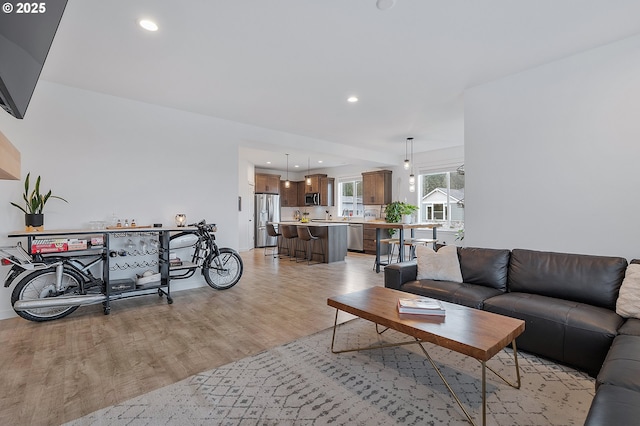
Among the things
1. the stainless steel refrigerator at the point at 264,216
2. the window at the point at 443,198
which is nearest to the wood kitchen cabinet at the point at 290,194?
the stainless steel refrigerator at the point at 264,216

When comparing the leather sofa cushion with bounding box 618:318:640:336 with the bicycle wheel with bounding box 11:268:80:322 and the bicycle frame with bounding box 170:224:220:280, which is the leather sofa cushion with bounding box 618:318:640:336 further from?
the bicycle wheel with bounding box 11:268:80:322

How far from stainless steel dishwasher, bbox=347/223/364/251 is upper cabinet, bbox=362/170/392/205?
78cm

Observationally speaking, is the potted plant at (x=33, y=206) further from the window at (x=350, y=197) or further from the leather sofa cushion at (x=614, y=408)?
the window at (x=350, y=197)

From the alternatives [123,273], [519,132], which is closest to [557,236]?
[519,132]

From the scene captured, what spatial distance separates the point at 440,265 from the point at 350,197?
6.77 metres

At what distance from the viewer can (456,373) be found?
2244 mm

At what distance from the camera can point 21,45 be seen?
0.68 m

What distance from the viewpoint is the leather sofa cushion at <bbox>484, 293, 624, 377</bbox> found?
2133mm

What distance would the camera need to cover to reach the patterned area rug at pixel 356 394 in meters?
1.78

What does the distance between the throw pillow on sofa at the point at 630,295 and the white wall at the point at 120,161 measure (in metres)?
4.69

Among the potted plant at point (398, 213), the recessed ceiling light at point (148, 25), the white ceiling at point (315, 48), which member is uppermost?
the white ceiling at point (315, 48)

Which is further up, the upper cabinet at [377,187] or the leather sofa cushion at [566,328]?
the upper cabinet at [377,187]

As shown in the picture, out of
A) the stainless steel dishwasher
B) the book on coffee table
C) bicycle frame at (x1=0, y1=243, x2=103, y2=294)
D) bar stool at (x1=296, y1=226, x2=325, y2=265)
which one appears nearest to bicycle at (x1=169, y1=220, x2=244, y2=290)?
bicycle frame at (x1=0, y1=243, x2=103, y2=294)

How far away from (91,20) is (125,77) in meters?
1.09
